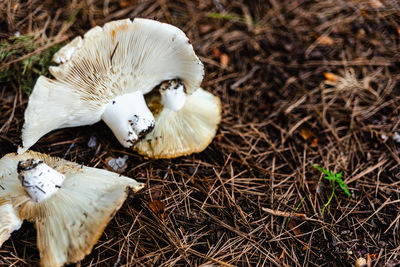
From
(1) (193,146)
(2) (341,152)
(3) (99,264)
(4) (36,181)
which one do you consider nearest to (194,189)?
(1) (193,146)

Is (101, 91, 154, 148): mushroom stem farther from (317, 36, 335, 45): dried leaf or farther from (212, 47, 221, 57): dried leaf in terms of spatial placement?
(317, 36, 335, 45): dried leaf

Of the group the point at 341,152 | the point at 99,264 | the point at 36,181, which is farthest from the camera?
the point at 341,152

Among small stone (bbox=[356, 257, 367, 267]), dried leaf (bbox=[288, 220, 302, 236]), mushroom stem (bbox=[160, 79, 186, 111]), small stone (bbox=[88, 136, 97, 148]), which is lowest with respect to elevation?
small stone (bbox=[356, 257, 367, 267])

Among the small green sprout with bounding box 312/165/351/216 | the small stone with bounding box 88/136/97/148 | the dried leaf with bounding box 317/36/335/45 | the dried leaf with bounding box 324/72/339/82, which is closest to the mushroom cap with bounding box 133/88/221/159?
the small stone with bounding box 88/136/97/148

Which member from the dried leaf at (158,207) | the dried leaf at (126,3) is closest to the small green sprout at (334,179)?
the dried leaf at (158,207)

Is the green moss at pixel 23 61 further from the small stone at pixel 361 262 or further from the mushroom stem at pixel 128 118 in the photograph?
the small stone at pixel 361 262

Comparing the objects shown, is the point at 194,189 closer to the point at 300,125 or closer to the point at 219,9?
the point at 300,125
